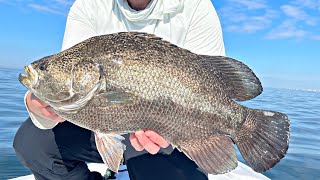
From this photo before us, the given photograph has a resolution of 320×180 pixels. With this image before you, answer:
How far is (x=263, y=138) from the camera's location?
2.44 m

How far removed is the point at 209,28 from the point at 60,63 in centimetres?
152

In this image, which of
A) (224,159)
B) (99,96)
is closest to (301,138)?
(224,159)

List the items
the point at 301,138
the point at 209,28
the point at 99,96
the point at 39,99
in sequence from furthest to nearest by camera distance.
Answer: the point at 301,138
the point at 209,28
the point at 39,99
the point at 99,96

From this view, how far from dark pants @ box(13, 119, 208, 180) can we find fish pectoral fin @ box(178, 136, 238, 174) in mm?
548

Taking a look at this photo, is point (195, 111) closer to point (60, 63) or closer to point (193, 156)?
point (193, 156)

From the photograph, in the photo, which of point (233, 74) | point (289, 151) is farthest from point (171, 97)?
point (289, 151)

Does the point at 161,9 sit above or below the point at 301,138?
above

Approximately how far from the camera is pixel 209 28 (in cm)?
329

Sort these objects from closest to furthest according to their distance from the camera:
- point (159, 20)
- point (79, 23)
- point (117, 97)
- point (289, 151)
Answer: point (117, 97) < point (79, 23) < point (159, 20) < point (289, 151)

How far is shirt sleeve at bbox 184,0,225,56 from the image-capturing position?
3.16 metres

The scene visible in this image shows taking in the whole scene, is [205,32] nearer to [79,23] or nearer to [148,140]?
[79,23]

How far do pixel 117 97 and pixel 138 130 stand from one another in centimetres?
29

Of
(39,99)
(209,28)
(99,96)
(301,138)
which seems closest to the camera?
(99,96)

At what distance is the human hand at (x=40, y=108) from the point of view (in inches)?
96.5
